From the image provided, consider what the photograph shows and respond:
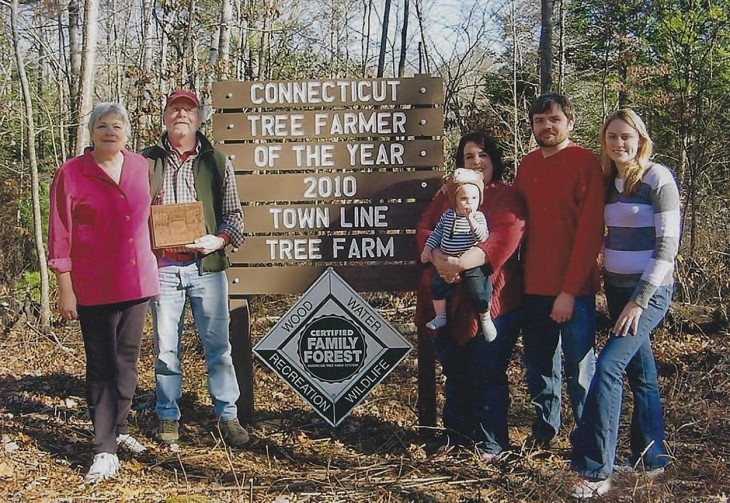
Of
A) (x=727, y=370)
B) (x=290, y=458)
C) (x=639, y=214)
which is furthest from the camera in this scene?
(x=727, y=370)

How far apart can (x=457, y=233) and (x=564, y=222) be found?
1.94ft

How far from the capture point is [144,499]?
3951mm

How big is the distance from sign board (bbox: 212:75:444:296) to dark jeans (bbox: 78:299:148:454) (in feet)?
2.88

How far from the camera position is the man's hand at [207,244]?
174 inches

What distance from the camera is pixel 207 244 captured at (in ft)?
14.6

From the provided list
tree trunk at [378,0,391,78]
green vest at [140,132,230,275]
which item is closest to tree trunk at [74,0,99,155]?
green vest at [140,132,230,275]

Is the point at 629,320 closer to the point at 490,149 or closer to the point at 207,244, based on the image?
the point at 490,149

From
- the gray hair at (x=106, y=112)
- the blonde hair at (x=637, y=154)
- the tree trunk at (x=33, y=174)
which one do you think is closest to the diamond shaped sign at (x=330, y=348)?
the gray hair at (x=106, y=112)

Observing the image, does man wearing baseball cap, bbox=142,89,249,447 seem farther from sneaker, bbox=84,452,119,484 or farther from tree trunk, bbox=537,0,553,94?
tree trunk, bbox=537,0,553,94

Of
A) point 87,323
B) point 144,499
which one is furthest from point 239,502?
point 87,323

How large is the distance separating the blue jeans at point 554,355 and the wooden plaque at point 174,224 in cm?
203

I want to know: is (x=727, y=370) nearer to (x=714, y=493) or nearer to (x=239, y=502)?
(x=714, y=493)

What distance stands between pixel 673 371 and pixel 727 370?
0.41 m

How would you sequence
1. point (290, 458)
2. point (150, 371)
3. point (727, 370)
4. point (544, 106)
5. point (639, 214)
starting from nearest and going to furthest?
point (639, 214) → point (544, 106) → point (290, 458) → point (727, 370) → point (150, 371)
